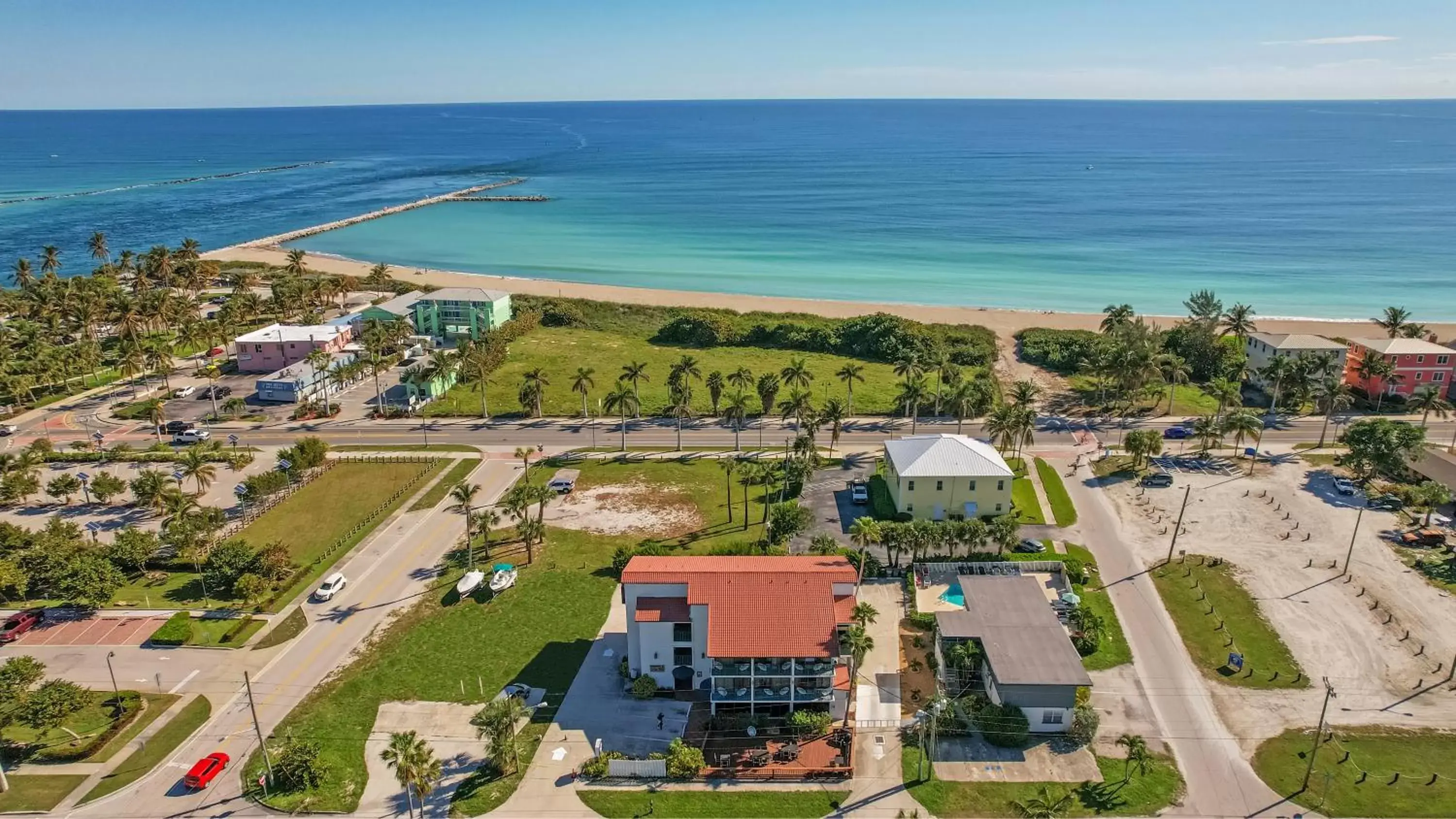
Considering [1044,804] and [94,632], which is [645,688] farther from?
[94,632]

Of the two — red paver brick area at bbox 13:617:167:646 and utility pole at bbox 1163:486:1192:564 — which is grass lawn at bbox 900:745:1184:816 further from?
red paver brick area at bbox 13:617:167:646

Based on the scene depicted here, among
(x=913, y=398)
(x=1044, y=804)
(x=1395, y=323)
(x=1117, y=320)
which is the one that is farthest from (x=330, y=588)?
(x=1395, y=323)

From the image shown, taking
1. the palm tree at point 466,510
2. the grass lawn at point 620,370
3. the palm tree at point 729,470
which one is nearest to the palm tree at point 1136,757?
the palm tree at point 729,470

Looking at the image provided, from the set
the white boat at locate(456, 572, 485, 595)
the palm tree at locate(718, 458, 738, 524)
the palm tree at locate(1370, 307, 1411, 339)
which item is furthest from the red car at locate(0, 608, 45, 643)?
the palm tree at locate(1370, 307, 1411, 339)

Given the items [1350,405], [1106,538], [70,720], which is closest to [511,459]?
[70,720]

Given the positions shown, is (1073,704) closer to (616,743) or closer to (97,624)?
(616,743)

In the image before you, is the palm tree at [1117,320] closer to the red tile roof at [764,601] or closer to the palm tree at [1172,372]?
the palm tree at [1172,372]
